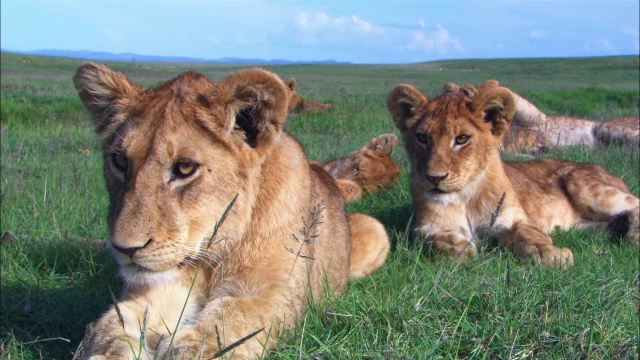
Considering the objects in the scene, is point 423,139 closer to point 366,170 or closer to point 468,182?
point 468,182

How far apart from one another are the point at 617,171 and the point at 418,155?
2.97 meters

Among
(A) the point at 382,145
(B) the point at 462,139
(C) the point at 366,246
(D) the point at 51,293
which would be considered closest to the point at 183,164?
(D) the point at 51,293

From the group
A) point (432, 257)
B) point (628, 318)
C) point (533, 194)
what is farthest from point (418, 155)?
point (628, 318)

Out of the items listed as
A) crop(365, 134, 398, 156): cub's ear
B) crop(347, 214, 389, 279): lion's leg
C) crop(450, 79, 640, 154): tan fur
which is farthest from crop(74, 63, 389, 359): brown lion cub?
crop(450, 79, 640, 154): tan fur

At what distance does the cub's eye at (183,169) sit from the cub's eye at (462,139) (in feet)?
8.73

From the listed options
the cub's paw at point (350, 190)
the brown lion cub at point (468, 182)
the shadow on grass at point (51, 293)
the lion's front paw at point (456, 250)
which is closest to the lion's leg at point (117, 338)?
the shadow on grass at point (51, 293)

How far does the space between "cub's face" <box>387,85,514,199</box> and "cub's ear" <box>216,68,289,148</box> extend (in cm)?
214

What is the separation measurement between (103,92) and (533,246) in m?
2.76

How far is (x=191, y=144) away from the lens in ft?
9.08

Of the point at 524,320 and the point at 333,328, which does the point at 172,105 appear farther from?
the point at 524,320

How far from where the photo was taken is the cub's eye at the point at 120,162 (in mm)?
2820

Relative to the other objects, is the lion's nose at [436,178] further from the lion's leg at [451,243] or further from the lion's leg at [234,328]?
the lion's leg at [234,328]

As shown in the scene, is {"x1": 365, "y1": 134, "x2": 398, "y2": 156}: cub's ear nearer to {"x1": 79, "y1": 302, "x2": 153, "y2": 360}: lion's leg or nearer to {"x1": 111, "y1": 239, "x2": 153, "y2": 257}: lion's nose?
{"x1": 79, "y1": 302, "x2": 153, "y2": 360}: lion's leg

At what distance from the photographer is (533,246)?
14.9 ft
